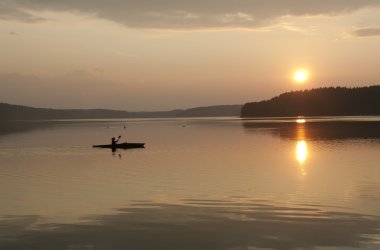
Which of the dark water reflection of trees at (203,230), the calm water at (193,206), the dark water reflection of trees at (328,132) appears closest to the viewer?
the dark water reflection of trees at (203,230)

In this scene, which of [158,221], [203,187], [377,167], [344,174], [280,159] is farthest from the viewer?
[280,159]

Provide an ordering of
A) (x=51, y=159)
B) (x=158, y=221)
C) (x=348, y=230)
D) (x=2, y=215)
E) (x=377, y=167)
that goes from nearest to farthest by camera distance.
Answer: (x=348, y=230) → (x=158, y=221) → (x=2, y=215) → (x=377, y=167) → (x=51, y=159)

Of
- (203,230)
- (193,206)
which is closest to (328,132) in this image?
(193,206)

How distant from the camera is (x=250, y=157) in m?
52.7

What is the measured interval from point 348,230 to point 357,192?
32.7ft

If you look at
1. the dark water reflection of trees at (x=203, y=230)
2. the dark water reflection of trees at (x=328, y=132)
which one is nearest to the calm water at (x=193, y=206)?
the dark water reflection of trees at (x=203, y=230)

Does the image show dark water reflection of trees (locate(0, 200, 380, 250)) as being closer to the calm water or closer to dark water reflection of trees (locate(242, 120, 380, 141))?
the calm water

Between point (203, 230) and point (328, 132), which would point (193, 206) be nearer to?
point (203, 230)

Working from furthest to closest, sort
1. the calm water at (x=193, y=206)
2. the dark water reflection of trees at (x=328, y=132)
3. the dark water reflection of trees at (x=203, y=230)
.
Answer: the dark water reflection of trees at (x=328, y=132), the calm water at (x=193, y=206), the dark water reflection of trees at (x=203, y=230)

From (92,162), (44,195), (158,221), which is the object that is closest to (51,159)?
(92,162)

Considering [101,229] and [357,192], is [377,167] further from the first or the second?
[101,229]

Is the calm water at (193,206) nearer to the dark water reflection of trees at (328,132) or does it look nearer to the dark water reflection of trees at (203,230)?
the dark water reflection of trees at (203,230)

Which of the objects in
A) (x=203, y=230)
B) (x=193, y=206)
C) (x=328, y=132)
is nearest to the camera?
(x=203, y=230)

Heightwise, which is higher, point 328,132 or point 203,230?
point 328,132
